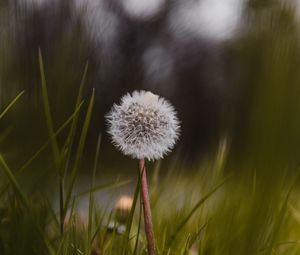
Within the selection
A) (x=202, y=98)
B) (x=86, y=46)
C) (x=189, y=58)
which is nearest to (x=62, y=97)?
(x=86, y=46)

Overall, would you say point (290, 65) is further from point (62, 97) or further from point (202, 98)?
point (202, 98)

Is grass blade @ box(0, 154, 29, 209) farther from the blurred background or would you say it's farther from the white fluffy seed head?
the white fluffy seed head

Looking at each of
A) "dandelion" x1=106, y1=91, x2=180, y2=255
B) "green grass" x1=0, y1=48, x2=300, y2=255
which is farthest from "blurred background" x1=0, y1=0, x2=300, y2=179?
"dandelion" x1=106, y1=91, x2=180, y2=255

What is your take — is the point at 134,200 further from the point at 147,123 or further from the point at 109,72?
the point at 147,123

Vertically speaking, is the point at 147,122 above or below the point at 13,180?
above

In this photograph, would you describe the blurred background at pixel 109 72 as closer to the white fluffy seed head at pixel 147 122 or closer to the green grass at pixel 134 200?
the green grass at pixel 134 200

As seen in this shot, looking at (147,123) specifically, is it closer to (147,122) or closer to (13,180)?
(147,122)

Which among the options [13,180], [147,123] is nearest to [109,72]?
[13,180]

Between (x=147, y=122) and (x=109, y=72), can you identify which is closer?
(x=109, y=72)

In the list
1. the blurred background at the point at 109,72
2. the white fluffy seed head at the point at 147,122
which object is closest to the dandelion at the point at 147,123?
the white fluffy seed head at the point at 147,122
